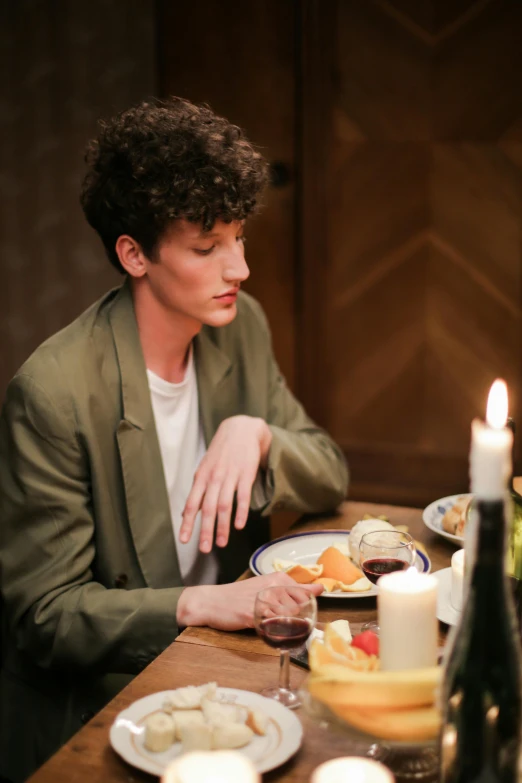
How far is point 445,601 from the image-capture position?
1348 mm

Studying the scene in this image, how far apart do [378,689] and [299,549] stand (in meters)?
0.78

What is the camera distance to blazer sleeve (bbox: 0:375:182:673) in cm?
143

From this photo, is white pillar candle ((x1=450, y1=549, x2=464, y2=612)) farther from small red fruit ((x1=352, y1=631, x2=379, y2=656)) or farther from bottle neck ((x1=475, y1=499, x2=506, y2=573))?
bottle neck ((x1=475, y1=499, x2=506, y2=573))

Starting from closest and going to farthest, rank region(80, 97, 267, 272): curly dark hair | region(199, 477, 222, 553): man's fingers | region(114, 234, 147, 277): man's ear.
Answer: region(199, 477, 222, 553): man's fingers, region(80, 97, 267, 272): curly dark hair, region(114, 234, 147, 277): man's ear

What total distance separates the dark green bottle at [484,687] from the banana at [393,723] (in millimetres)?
31

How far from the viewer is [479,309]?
119 inches

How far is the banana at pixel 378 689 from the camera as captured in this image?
86 cm

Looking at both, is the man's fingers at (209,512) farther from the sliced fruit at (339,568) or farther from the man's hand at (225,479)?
the sliced fruit at (339,568)

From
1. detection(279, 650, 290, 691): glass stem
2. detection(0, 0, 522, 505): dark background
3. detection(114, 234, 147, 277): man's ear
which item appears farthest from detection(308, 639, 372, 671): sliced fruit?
detection(0, 0, 522, 505): dark background

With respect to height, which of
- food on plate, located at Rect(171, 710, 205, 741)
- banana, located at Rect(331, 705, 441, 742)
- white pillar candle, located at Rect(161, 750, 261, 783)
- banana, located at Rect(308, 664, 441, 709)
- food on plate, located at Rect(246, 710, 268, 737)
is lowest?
food on plate, located at Rect(246, 710, 268, 737)

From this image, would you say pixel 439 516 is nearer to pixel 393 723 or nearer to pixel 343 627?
pixel 343 627

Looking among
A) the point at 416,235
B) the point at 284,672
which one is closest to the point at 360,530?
the point at 284,672

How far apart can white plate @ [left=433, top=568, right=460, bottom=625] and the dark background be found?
1664 millimetres

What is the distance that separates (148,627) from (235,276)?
69cm
